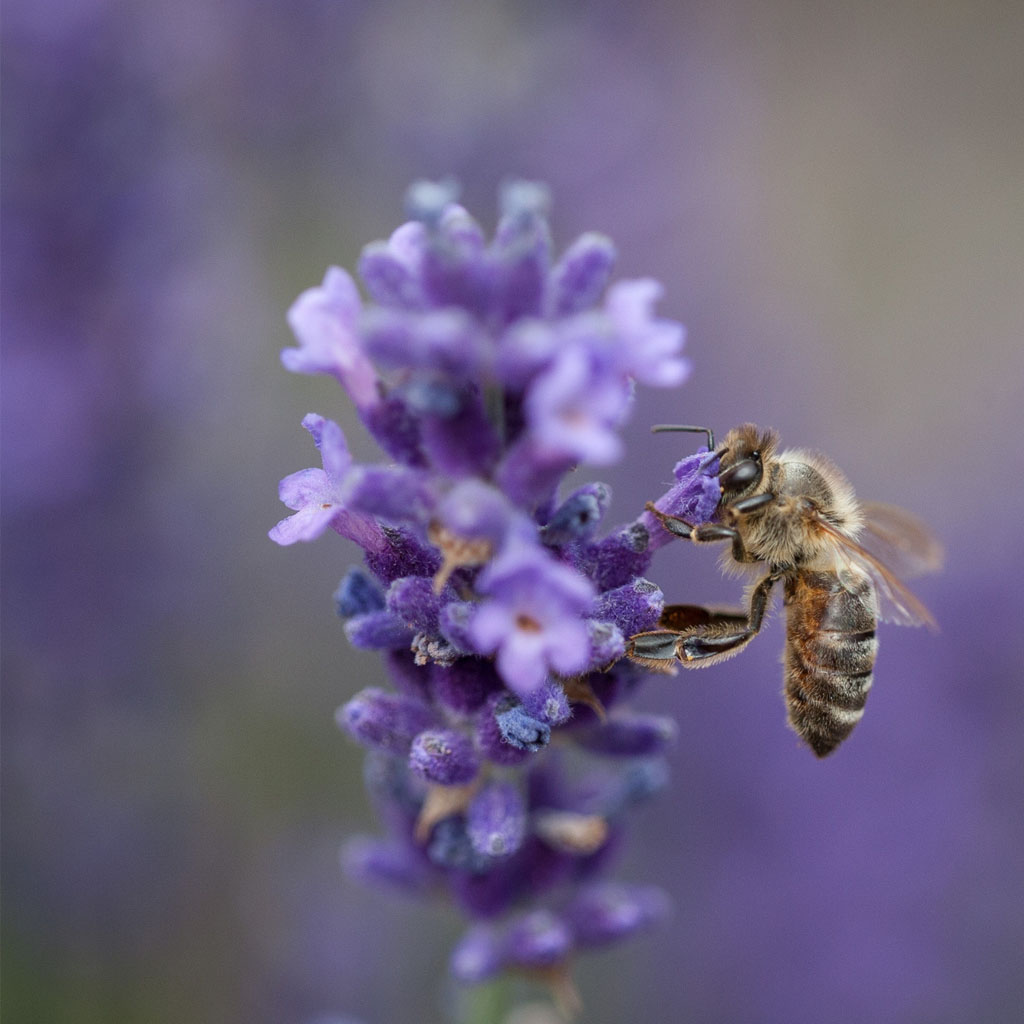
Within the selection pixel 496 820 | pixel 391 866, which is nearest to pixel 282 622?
pixel 391 866

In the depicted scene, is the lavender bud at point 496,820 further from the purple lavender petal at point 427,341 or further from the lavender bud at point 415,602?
the purple lavender petal at point 427,341

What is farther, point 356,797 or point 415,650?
point 356,797

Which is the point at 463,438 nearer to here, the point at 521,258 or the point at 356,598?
the point at 521,258

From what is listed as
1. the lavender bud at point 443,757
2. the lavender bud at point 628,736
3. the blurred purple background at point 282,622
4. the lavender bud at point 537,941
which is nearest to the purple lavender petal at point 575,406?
the lavender bud at point 443,757

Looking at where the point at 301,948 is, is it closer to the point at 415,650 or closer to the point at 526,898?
the point at 526,898

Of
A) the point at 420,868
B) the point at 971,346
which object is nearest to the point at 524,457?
the point at 420,868

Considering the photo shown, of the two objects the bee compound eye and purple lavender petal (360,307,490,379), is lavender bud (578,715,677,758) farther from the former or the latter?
purple lavender petal (360,307,490,379)
